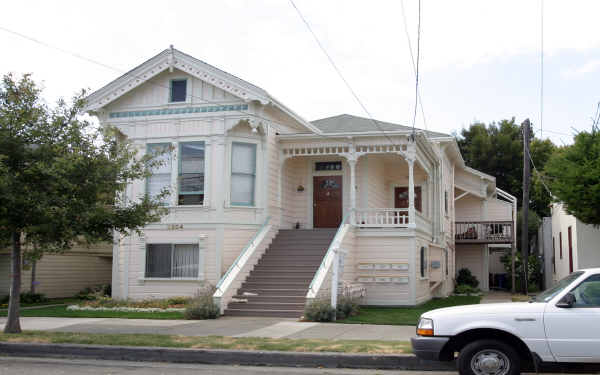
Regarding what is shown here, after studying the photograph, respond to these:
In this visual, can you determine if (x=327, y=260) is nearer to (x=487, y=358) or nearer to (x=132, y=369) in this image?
(x=132, y=369)

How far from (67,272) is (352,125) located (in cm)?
1229

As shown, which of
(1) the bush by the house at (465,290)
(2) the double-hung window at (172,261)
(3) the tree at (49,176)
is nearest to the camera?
(3) the tree at (49,176)

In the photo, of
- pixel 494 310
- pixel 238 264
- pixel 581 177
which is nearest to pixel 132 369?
pixel 494 310

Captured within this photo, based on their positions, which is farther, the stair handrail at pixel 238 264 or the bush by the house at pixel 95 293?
the bush by the house at pixel 95 293

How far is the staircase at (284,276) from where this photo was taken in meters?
16.0

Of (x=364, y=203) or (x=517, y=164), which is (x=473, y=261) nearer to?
(x=364, y=203)

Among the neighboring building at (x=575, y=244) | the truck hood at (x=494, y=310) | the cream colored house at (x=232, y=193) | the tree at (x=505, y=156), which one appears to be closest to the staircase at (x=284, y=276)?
the cream colored house at (x=232, y=193)

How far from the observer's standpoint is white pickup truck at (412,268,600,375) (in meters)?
7.30

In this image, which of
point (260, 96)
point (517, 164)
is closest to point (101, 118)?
point (260, 96)

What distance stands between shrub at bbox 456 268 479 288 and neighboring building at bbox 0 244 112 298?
52.4 ft

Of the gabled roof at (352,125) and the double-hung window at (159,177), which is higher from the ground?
the gabled roof at (352,125)

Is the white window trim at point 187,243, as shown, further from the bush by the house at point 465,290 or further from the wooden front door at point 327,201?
the bush by the house at point 465,290

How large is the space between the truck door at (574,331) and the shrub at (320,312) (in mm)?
7445

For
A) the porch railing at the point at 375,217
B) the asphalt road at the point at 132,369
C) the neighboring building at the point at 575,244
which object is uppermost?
the porch railing at the point at 375,217
